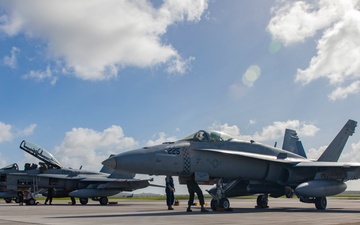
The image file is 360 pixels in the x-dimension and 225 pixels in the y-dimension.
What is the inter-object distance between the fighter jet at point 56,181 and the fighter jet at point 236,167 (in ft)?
36.2

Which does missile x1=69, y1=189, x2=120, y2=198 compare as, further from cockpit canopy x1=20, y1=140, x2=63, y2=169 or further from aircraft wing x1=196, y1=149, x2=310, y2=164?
aircraft wing x1=196, y1=149, x2=310, y2=164

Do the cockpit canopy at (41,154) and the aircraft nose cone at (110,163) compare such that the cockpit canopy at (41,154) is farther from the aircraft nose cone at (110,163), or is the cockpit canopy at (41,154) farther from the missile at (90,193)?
the aircraft nose cone at (110,163)

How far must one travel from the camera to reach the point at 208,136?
48.1 feet

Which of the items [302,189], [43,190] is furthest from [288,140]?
[43,190]

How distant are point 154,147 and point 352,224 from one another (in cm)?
632

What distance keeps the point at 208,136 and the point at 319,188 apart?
433 cm

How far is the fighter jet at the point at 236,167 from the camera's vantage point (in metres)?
12.9

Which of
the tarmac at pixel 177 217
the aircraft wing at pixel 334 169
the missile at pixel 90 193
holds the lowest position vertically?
the tarmac at pixel 177 217

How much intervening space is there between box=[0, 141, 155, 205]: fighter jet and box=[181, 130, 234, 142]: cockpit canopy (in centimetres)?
1186

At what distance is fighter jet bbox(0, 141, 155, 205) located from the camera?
82.4ft

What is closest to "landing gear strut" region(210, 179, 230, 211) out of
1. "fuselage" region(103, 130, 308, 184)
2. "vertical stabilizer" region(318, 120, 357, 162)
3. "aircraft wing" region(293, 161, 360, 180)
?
"fuselage" region(103, 130, 308, 184)

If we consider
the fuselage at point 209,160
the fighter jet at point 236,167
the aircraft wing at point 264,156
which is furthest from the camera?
the aircraft wing at point 264,156

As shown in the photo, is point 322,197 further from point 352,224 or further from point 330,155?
point 352,224

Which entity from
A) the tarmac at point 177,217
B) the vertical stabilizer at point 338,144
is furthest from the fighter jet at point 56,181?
the vertical stabilizer at point 338,144
